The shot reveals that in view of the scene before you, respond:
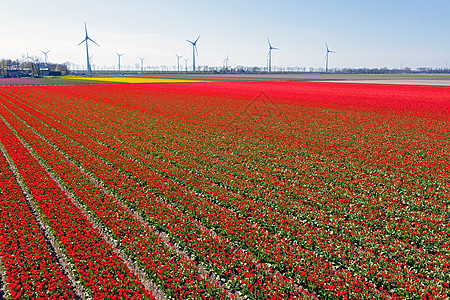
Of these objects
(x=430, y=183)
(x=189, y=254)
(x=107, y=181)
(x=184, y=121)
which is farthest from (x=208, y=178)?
(x=184, y=121)

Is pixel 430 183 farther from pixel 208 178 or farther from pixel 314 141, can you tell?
pixel 208 178

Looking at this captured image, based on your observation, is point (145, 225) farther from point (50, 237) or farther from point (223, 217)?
point (50, 237)

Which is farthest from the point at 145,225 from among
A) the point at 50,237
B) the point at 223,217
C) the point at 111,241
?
the point at 50,237

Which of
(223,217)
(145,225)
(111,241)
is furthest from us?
(223,217)

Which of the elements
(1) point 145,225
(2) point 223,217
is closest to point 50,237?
(1) point 145,225

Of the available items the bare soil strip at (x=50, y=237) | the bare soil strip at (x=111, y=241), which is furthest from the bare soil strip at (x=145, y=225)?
the bare soil strip at (x=50, y=237)

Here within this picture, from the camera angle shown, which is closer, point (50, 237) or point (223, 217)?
point (50, 237)

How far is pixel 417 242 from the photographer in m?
9.68

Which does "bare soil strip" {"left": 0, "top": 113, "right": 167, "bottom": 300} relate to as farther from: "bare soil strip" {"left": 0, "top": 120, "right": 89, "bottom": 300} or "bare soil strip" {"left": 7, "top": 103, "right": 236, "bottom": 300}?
"bare soil strip" {"left": 0, "top": 120, "right": 89, "bottom": 300}

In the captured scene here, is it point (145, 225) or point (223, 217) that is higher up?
point (223, 217)

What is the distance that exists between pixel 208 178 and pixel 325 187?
5.39 m

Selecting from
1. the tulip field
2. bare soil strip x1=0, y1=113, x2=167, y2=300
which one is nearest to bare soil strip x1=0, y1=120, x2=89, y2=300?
the tulip field

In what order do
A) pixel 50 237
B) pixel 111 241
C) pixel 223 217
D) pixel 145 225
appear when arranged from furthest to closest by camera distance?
pixel 223 217, pixel 145 225, pixel 50 237, pixel 111 241

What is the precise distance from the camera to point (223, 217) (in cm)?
1114
